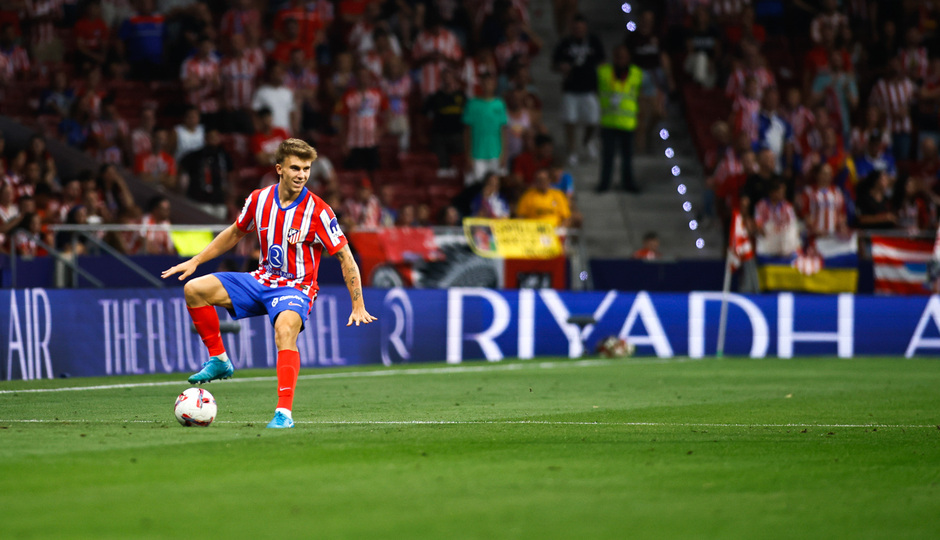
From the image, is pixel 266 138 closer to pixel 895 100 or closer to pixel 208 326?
pixel 895 100

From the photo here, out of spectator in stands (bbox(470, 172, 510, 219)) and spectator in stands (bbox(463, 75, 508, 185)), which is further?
spectator in stands (bbox(463, 75, 508, 185))

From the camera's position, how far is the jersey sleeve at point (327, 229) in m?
9.41

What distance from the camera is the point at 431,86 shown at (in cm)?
2438

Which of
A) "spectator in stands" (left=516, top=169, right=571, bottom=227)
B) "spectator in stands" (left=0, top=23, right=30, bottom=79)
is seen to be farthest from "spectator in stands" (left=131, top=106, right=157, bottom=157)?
"spectator in stands" (left=516, top=169, right=571, bottom=227)

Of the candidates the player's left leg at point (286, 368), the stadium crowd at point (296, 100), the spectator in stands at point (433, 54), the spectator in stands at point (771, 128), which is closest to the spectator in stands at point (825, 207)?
the spectator in stands at point (771, 128)

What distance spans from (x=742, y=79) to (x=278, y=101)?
952 cm

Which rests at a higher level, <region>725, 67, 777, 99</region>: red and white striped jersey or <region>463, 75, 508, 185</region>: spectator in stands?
<region>725, 67, 777, 99</region>: red and white striped jersey

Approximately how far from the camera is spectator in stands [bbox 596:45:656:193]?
24.1 m

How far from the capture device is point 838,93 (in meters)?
25.6

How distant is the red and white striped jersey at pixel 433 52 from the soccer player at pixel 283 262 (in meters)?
15.0

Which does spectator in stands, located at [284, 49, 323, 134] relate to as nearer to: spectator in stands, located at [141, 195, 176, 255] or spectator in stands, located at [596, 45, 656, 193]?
spectator in stands, located at [141, 195, 176, 255]

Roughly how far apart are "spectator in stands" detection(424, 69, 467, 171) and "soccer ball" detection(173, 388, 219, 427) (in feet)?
48.5

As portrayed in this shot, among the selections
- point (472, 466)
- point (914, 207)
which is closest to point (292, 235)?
point (472, 466)

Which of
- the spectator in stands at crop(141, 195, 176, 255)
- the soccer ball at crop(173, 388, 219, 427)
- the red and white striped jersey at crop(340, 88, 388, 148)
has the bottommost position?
the soccer ball at crop(173, 388, 219, 427)
